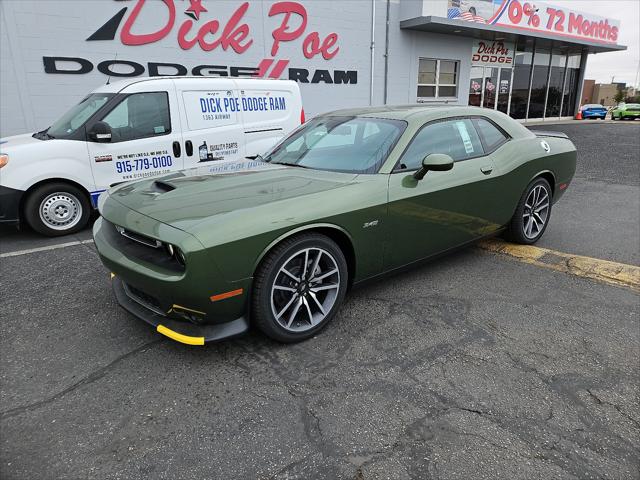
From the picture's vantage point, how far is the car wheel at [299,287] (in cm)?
274

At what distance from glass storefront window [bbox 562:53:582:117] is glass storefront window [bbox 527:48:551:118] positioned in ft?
7.39

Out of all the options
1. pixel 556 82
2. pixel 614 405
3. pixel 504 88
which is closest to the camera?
pixel 614 405

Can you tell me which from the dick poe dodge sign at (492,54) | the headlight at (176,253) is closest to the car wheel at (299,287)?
the headlight at (176,253)

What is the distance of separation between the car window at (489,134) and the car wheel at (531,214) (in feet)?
2.01

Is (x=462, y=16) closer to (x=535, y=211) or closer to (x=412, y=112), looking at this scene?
(x=535, y=211)

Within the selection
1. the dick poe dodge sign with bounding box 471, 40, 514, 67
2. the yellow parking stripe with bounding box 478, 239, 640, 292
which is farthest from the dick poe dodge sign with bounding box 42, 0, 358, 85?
the yellow parking stripe with bounding box 478, 239, 640, 292

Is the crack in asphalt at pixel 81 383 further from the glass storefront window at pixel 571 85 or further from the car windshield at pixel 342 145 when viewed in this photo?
the glass storefront window at pixel 571 85

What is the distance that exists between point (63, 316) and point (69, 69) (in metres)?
8.09

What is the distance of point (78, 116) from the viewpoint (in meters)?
5.76

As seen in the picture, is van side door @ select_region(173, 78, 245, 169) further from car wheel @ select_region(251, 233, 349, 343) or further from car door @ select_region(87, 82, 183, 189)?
car wheel @ select_region(251, 233, 349, 343)

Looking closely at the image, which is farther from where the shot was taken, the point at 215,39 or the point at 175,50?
the point at 215,39

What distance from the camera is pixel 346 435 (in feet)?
7.17

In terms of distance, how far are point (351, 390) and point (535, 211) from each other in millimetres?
3422

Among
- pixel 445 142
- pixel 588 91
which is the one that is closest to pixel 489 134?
pixel 445 142
